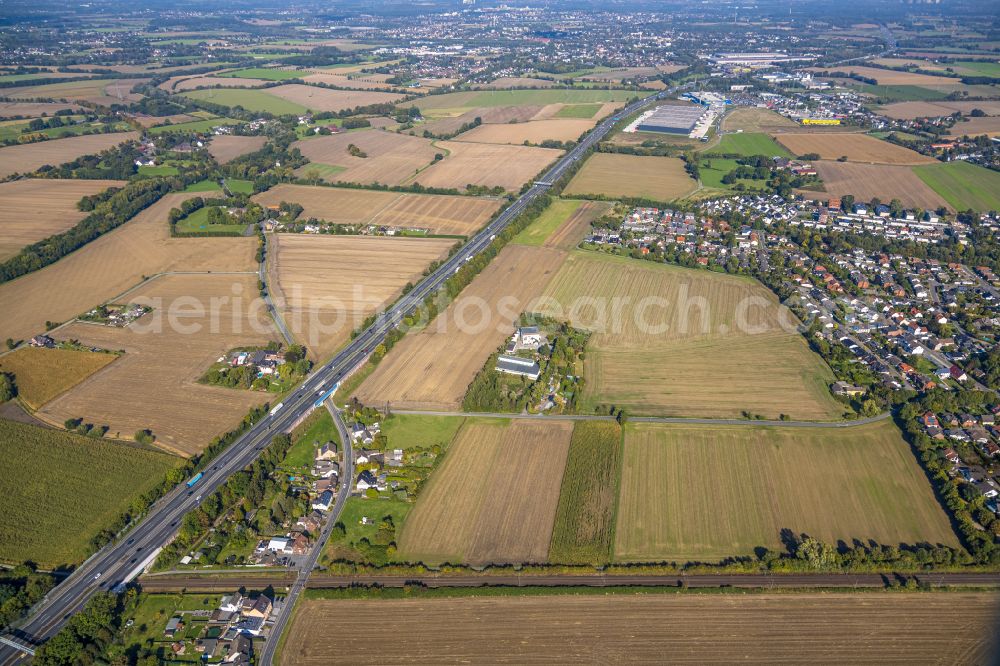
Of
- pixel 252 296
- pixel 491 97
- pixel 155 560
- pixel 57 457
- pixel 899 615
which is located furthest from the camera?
pixel 491 97

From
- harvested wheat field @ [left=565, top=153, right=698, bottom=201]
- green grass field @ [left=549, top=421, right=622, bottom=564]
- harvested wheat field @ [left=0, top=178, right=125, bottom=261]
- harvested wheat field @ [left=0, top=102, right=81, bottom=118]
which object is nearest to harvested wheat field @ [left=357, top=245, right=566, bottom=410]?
green grass field @ [left=549, top=421, right=622, bottom=564]

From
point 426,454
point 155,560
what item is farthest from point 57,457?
point 426,454

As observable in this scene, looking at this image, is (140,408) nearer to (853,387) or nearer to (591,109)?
(853,387)

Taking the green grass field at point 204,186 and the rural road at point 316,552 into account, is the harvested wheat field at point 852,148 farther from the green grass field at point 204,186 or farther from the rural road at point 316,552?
the rural road at point 316,552

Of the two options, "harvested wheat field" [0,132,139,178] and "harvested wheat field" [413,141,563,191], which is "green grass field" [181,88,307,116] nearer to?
"harvested wheat field" [0,132,139,178]

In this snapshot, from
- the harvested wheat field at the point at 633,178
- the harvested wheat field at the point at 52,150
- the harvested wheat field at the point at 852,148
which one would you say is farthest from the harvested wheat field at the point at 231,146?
the harvested wheat field at the point at 852,148

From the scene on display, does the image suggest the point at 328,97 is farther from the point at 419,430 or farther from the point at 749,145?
the point at 419,430
